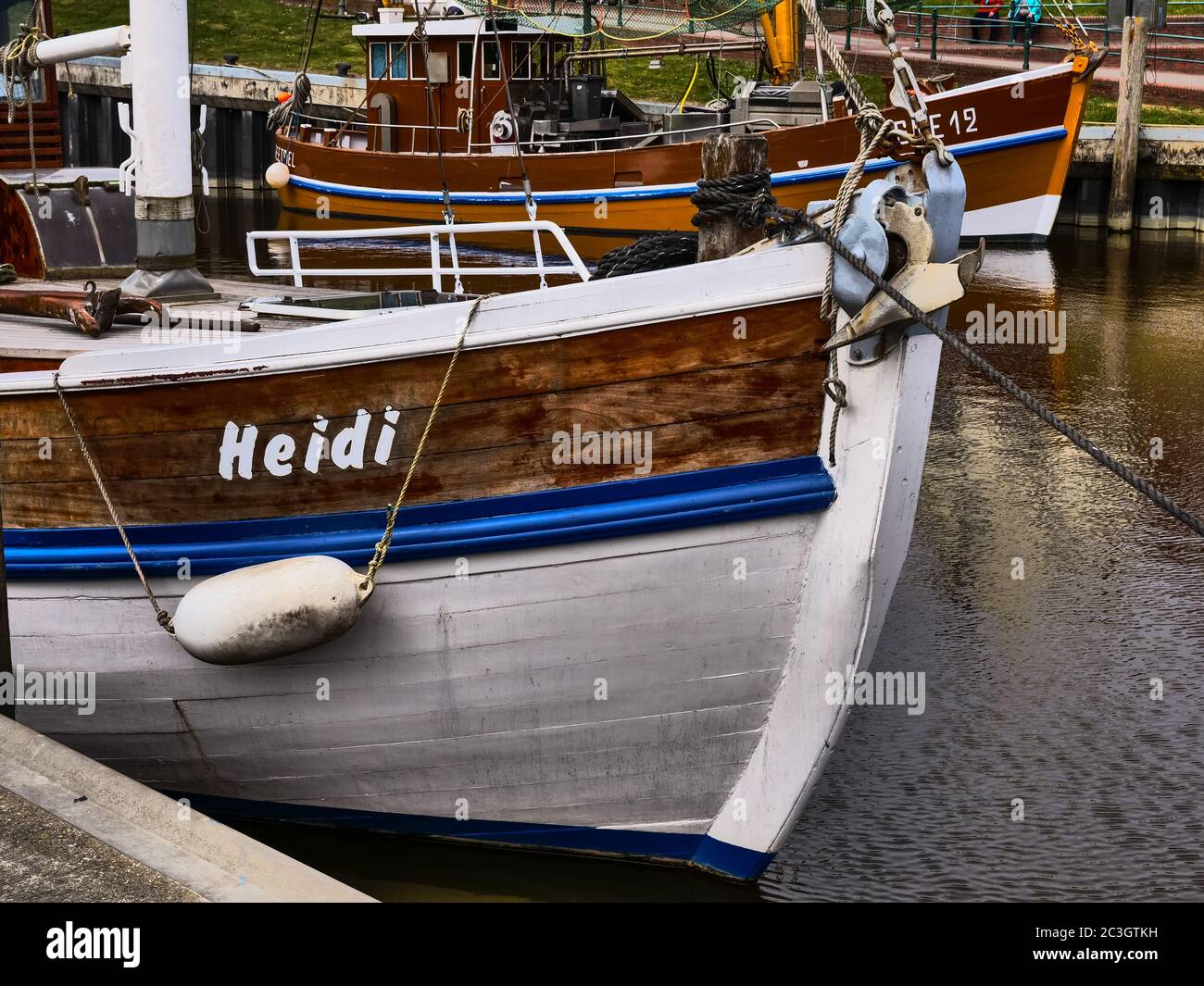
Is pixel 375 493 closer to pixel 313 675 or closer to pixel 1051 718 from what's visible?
pixel 313 675

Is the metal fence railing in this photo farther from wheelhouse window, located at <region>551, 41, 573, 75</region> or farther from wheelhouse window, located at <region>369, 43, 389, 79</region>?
wheelhouse window, located at <region>369, 43, 389, 79</region>

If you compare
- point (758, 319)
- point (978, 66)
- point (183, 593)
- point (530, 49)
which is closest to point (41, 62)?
point (183, 593)

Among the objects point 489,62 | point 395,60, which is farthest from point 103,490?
point 395,60

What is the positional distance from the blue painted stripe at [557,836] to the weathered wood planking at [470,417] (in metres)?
1.13

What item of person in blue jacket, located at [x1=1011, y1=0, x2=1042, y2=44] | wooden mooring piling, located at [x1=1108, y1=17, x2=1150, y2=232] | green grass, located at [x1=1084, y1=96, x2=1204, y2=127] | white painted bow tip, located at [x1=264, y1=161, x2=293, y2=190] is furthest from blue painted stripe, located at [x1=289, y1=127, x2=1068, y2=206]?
person in blue jacket, located at [x1=1011, y1=0, x2=1042, y2=44]

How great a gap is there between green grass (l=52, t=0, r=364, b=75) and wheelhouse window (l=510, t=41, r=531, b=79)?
12.5 m

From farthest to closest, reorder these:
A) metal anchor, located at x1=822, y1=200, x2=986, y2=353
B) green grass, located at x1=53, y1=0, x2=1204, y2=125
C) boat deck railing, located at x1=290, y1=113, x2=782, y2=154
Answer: green grass, located at x1=53, y1=0, x2=1204, y2=125 → boat deck railing, located at x1=290, y1=113, x2=782, y2=154 → metal anchor, located at x1=822, y1=200, x2=986, y2=353

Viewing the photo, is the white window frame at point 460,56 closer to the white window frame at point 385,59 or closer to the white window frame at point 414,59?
the white window frame at point 414,59

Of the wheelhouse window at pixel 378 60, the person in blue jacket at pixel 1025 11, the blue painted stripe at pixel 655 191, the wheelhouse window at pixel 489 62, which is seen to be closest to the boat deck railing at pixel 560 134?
the blue painted stripe at pixel 655 191

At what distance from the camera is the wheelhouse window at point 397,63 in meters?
23.2

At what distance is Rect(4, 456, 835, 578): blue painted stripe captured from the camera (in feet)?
14.7

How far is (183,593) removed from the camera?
508 cm

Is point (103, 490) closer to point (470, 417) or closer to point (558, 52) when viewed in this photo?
point (470, 417)

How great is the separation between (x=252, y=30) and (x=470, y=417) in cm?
3386
